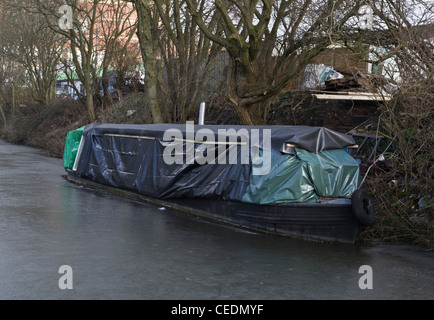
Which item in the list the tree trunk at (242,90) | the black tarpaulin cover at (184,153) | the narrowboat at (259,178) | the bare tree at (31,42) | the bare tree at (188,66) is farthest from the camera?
the bare tree at (31,42)

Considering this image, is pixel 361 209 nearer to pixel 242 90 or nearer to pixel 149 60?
pixel 242 90

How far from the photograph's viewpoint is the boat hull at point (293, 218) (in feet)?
31.9

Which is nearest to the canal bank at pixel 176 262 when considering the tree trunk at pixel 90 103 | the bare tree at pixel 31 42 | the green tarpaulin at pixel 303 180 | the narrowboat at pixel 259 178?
the narrowboat at pixel 259 178

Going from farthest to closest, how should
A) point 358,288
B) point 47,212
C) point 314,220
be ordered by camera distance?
1. point 47,212
2. point 314,220
3. point 358,288

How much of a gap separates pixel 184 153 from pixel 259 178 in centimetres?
261

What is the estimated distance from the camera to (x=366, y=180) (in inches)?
441

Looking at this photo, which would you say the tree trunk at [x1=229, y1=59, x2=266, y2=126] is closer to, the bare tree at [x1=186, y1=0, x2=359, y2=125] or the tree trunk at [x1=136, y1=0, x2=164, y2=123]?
the bare tree at [x1=186, y1=0, x2=359, y2=125]

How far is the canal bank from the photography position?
689 cm

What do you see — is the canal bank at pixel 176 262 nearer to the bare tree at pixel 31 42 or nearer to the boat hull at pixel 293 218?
the boat hull at pixel 293 218

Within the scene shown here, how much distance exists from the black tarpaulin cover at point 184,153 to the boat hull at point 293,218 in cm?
30

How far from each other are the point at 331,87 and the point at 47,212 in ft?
26.9
